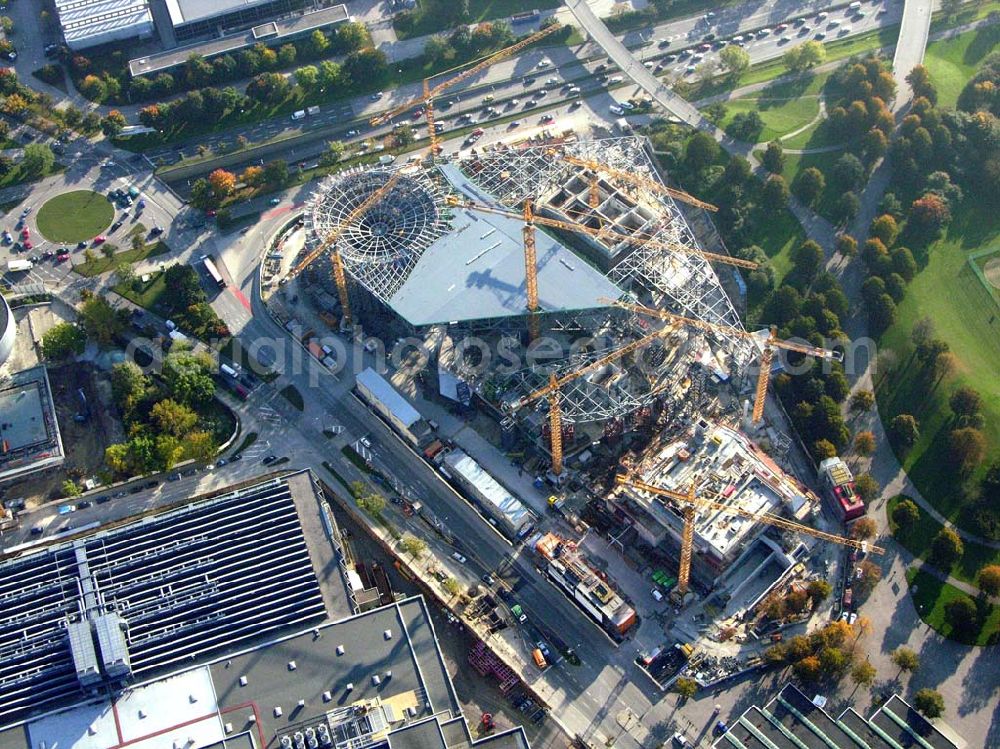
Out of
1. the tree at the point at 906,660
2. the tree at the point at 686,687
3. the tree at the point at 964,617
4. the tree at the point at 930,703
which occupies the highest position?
the tree at the point at 686,687

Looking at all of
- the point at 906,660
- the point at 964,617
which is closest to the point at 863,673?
the point at 906,660

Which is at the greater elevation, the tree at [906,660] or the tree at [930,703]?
the tree at [906,660]

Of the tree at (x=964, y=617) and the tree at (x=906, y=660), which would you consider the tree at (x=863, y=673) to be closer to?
the tree at (x=906, y=660)

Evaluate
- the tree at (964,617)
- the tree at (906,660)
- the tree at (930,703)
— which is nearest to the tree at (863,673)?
the tree at (906,660)

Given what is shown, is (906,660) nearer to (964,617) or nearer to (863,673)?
(863,673)

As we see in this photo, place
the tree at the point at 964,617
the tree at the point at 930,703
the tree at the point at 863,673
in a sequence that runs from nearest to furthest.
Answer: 1. the tree at the point at 930,703
2. the tree at the point at 863,673
3. the tree at the point at 964,617

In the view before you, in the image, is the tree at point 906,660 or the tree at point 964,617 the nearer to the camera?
the tree at point 906,660
